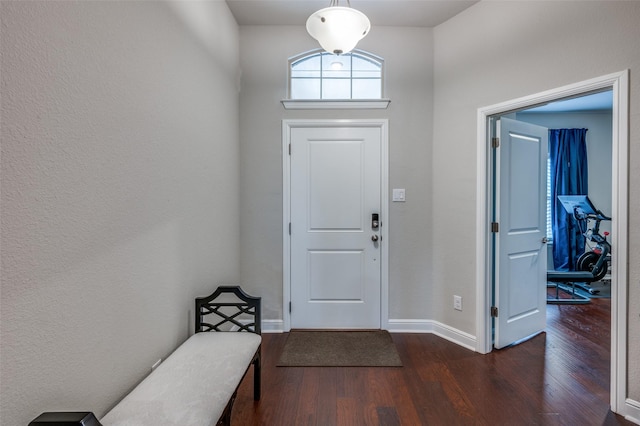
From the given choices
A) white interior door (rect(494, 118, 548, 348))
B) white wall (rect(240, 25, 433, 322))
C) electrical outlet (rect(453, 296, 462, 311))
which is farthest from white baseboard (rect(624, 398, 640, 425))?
white wall (rect(240, 25, 433, 322))

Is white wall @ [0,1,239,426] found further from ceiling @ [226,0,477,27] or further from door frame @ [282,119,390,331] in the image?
door frame @ [282,119,390,331]

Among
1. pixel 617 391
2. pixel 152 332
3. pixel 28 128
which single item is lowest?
pixel 617 391

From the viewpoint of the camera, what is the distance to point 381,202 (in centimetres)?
286

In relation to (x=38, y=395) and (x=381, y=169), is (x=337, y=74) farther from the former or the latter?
(x=38, y=395)

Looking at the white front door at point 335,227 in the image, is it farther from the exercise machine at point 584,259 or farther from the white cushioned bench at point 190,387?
the exercise machine at point 584,259

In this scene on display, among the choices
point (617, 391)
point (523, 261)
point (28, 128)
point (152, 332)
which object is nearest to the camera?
point (28, 128)

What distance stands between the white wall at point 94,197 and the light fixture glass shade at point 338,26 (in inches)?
32.0

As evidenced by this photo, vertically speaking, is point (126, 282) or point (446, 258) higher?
point (126, 282)

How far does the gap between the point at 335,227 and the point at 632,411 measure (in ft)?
7.49

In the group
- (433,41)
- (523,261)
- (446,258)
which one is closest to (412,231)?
(446,258)

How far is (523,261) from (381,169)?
5.02 feet

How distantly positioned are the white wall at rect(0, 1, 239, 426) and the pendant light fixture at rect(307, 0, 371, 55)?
0.81 meters

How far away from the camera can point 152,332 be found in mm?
1463

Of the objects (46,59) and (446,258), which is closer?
(46,59)
